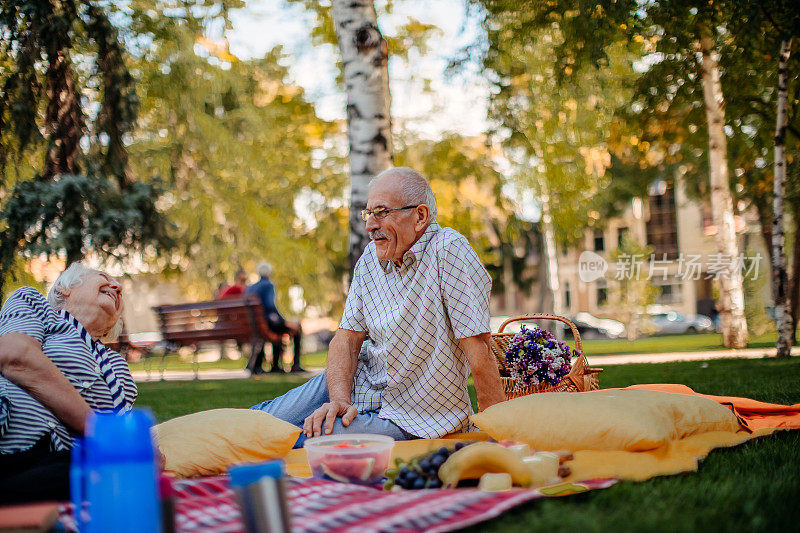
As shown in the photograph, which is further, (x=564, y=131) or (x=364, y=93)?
(x=564, y=131)

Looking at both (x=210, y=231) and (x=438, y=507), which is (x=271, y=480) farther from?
(x=210, y=231)

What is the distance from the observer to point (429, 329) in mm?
3836

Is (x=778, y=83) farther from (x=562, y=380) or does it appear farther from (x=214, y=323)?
(x=214, y=323)

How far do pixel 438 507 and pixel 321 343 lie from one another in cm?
3883

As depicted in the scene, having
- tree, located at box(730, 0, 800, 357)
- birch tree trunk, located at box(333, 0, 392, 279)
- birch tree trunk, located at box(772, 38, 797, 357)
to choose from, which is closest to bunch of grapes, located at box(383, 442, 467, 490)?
birch tree trunk, located at box(333, 0, 392, 279)

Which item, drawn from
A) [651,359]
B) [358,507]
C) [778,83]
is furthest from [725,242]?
[358,507]

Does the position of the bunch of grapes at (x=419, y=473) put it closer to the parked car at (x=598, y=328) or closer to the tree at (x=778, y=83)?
the tree at (x=778, y=83)

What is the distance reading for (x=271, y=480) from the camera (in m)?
1.78

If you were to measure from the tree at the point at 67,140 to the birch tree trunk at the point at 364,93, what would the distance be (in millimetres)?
3923

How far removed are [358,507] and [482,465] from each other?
23.7 inches

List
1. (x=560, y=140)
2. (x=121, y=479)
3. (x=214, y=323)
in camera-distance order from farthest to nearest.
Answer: (x=560, y=140) < (x=214, y=323) < (x=121, y=479)

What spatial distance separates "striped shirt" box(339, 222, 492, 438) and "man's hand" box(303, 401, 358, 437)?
28 centimetres

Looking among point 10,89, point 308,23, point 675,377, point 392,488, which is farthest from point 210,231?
point 392,488

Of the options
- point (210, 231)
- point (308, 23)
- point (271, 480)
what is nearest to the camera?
point (271, 480)
